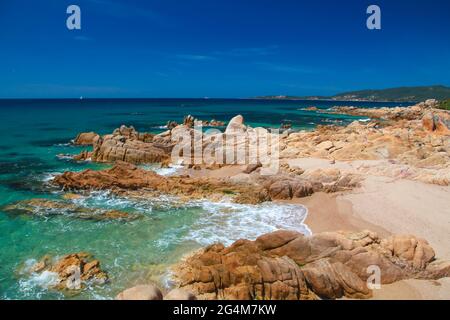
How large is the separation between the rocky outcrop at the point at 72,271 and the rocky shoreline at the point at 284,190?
2.80 metres

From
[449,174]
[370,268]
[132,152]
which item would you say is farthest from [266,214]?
[132,152]

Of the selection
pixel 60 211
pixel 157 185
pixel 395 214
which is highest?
pixel 157 185

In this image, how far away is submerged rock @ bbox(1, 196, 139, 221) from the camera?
1577cm

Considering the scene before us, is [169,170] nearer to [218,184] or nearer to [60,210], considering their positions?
[218,184]

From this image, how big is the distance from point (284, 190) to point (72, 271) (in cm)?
1152

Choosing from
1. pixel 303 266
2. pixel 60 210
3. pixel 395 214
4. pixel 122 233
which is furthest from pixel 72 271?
pixel 395 214

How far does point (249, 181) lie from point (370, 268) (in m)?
10.1

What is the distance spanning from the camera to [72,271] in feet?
35.2

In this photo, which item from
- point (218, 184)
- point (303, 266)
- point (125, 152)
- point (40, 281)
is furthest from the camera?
point (125, 152)

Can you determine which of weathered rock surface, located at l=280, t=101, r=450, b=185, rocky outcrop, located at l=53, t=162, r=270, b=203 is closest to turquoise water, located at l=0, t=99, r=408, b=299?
rocky outcrop, located at l=53, t=162, r=270, b=203

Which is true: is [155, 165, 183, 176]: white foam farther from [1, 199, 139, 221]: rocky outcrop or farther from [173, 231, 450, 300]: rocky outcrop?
[173, 231, 450, 300]: rocky outcrop

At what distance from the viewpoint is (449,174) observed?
1962 cm

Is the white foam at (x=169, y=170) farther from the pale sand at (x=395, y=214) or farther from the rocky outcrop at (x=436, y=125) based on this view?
the rocky outcrop at (x=436, y=125)

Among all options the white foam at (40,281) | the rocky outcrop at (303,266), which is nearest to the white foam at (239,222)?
the rocky outcrop at (303,266)
